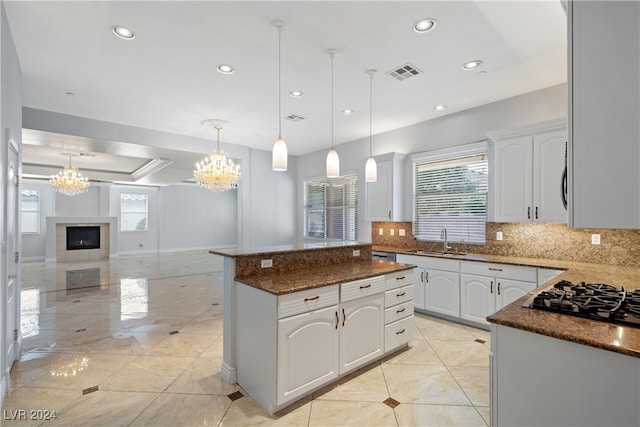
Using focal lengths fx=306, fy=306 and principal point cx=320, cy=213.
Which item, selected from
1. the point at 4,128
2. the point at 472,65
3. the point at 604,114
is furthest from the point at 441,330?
the point at 4,128

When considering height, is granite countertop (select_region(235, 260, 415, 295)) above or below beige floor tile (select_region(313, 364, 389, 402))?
above

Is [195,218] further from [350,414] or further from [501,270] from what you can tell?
[350,414]

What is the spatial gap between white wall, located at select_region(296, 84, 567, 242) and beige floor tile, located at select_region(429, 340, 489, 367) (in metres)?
2.22

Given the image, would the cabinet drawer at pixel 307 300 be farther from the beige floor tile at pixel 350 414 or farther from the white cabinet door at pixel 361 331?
the beige floor tile at pixel 350 414

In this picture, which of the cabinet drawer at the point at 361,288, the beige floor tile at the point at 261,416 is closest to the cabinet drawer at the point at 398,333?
the cabinet drawer at the point at 361,288

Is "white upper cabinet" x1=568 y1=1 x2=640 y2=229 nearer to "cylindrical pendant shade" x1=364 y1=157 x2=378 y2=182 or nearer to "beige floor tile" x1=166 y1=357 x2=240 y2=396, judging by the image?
"cylindrical pendant shade" x1=364 y1=157 x2=378 y2=182

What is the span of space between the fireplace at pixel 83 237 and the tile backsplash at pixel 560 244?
11339mm

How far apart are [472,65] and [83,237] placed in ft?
40.9

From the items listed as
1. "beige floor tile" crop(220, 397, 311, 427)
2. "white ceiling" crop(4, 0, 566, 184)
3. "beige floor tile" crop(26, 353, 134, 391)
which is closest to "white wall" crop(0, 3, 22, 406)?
"white ceiling" crop(4, 0, 566, 184)

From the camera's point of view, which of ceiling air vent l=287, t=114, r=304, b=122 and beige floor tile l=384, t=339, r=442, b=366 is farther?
ceiling air vent l=287, t=114, r=304, b=122

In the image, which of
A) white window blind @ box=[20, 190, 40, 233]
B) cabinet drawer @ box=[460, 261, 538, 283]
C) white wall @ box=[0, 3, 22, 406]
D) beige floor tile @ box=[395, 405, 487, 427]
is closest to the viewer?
beige floor tile @ box=[395, 405, 487, 427]

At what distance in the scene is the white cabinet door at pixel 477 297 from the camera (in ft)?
12.0

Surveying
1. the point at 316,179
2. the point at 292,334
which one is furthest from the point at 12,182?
the point at 316,179

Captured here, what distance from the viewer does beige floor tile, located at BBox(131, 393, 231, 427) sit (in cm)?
213
